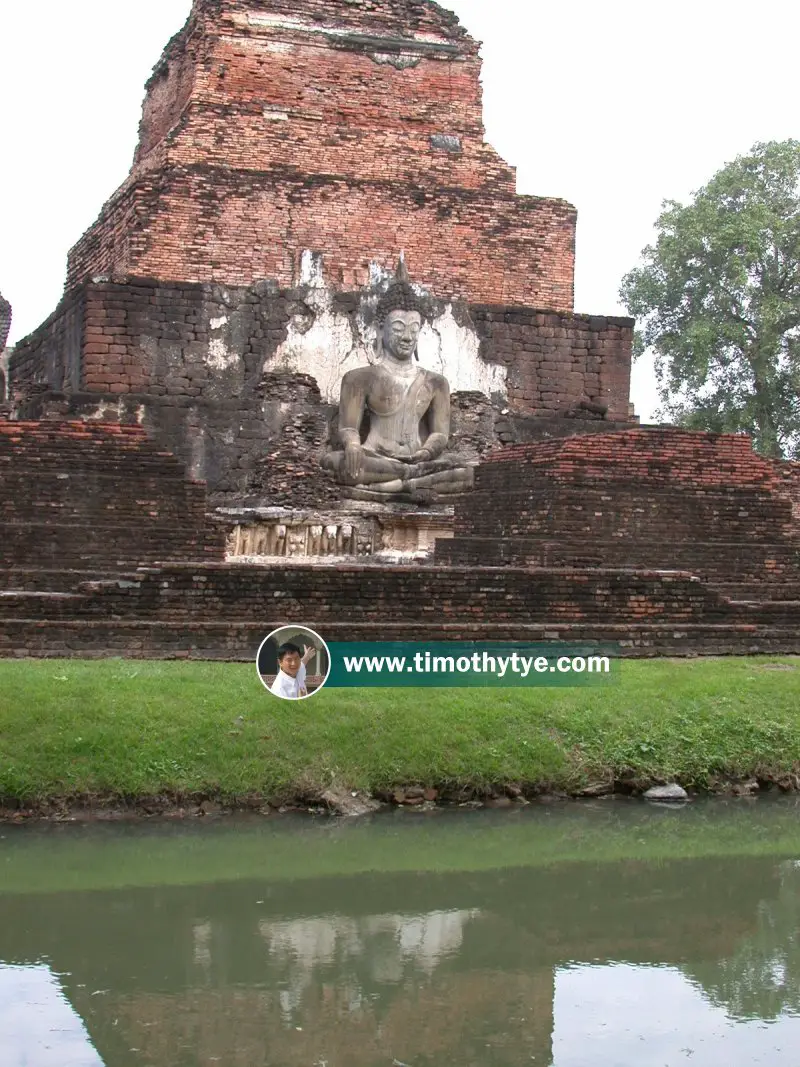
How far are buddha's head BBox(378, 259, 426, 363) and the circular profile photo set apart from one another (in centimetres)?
692

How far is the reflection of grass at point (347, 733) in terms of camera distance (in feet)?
31.0

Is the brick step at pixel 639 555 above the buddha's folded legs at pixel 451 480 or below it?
below

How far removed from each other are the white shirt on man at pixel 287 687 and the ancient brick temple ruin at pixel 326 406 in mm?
1459

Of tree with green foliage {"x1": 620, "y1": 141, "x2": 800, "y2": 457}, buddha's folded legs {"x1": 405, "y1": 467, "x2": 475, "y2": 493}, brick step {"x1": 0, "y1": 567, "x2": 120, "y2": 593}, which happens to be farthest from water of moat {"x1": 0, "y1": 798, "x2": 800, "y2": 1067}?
tree with green foliage {"x1": 620, "y1": 141, "x2": 800, "y2": 457}

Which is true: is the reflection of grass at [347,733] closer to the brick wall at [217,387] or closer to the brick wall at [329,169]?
the brick wall at [217,387]

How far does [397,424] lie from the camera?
17016mm

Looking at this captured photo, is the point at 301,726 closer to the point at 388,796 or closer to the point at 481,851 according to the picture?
the point at 388,796

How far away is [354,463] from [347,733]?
22.8 ft

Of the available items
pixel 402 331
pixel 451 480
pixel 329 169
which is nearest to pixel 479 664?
pixel 451 480

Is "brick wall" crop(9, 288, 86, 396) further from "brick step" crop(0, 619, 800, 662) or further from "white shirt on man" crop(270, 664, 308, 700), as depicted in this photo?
"white shirt on man" crop(270, 664, 308, 700)

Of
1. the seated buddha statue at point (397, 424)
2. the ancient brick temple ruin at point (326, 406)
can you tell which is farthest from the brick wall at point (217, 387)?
the seated buddha statue at point (397, 424)

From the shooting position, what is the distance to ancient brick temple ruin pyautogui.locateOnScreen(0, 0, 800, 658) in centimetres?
1219

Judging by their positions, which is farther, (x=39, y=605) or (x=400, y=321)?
(x=400, y=321)

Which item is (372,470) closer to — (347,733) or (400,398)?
(400,398)
